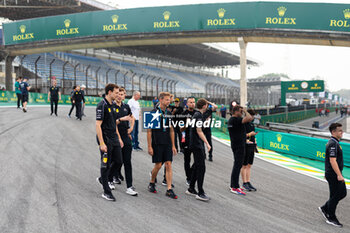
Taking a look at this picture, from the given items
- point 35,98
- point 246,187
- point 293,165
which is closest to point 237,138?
point 246,187

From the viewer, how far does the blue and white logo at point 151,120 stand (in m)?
5.23

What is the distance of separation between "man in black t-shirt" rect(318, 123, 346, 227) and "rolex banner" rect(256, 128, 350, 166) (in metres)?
6.17

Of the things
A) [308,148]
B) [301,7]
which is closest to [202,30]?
[301,7]

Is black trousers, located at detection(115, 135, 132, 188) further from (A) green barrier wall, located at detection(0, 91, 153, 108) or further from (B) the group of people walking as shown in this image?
(A) green barrier wall, located at detection(0, 91, 153, 108)

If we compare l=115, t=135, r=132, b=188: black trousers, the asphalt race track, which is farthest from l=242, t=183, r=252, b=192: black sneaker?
l=115, t=135, r=132, b=188: black trousers

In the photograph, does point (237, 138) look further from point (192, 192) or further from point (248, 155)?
point (192, 192)

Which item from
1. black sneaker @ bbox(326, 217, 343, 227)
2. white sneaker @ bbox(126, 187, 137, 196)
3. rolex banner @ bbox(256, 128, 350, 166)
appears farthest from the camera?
rolex banner @ bbox(256, 128, 350, 166)

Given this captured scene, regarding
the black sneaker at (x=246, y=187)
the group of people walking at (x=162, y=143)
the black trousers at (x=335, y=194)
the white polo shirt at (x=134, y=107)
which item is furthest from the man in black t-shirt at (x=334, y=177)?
the white polo shirt at (x=134, y=107)

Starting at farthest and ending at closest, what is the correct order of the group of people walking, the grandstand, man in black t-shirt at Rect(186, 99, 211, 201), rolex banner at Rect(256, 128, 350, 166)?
the grandstand → rolex banner at Rect(256, 128, 350, 166) → man in black t-shirt at Rect(186, 99, 211, 201) → the group of people walking

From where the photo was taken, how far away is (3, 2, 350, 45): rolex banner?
58.6 feet

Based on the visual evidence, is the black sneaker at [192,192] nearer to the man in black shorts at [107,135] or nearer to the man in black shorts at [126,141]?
the man in black shorts at [126,141]

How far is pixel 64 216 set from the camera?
4.12m

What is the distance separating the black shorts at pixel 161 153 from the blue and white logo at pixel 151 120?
0.38m

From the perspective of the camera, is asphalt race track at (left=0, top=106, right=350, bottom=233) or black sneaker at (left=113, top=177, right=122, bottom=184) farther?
black sneaker at (left=113, top=177, right=122, bottom=184)
